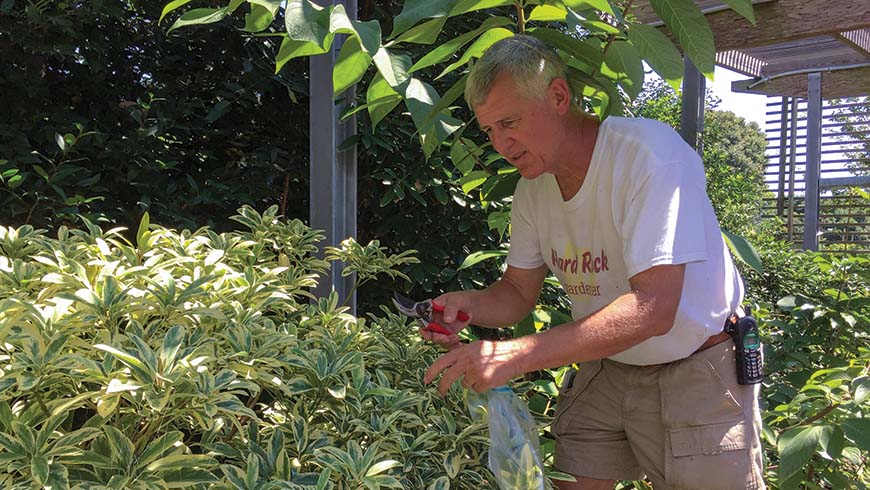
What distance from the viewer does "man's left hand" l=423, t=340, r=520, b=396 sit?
1.30 meters

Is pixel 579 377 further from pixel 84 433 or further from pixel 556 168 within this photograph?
pixel 84 433

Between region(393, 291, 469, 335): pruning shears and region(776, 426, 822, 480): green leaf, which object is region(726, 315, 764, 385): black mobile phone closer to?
region(776, 426, 822, 480): green leaf

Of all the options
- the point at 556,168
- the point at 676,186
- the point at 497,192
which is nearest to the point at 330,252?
the point at 497,192

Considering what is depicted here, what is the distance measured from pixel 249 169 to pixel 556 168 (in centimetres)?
164

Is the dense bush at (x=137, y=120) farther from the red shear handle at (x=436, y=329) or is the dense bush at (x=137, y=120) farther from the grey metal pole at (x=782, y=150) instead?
the grey metal pole at (x=782, y=150)

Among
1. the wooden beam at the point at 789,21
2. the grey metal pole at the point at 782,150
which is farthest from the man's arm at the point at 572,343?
the grey metal pole at the point at 782,150

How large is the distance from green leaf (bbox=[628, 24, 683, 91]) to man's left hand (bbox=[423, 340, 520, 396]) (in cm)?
71

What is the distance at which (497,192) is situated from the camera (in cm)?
214

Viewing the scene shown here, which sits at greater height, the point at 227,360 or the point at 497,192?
the point at 497,192

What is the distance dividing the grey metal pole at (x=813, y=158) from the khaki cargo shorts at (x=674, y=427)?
17.9 ft

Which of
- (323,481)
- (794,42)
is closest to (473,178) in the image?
(323,481)

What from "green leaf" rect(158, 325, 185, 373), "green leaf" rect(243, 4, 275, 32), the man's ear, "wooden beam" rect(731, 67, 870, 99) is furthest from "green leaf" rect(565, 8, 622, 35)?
"wooden beam" rect(731, 67, 870, 99)

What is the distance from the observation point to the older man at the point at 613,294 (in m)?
1.34

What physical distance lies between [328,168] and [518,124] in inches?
30.8
